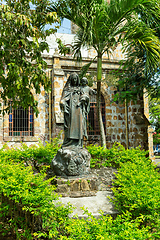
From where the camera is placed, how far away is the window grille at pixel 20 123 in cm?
1102

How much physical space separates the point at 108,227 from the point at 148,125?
10.2 meters

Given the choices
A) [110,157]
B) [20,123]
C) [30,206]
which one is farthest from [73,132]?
[20,123]

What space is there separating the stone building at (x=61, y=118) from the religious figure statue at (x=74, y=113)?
13.9 ft

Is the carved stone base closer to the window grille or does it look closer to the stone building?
the stone building

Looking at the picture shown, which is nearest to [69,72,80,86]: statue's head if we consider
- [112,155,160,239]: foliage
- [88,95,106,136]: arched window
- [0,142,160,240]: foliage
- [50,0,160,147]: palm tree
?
[50,0,160,147]: palm tree

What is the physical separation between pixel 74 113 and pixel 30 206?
9.86 ft

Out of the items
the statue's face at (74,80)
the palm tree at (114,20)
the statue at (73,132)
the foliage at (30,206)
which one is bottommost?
the foliage at (30,206)

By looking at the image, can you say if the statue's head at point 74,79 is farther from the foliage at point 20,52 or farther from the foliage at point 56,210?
the foliage at point 56,210

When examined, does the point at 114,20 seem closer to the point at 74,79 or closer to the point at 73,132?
the point at 74,79

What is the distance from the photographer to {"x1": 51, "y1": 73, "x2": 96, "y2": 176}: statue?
5523 mm

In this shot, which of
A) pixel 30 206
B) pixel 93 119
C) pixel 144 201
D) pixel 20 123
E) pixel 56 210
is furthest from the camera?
pixel 93 119

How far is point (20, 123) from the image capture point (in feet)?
36.7

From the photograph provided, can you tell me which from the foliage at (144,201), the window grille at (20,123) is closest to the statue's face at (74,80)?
the foliage at (144,201)

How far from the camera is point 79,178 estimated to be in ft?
17.6
